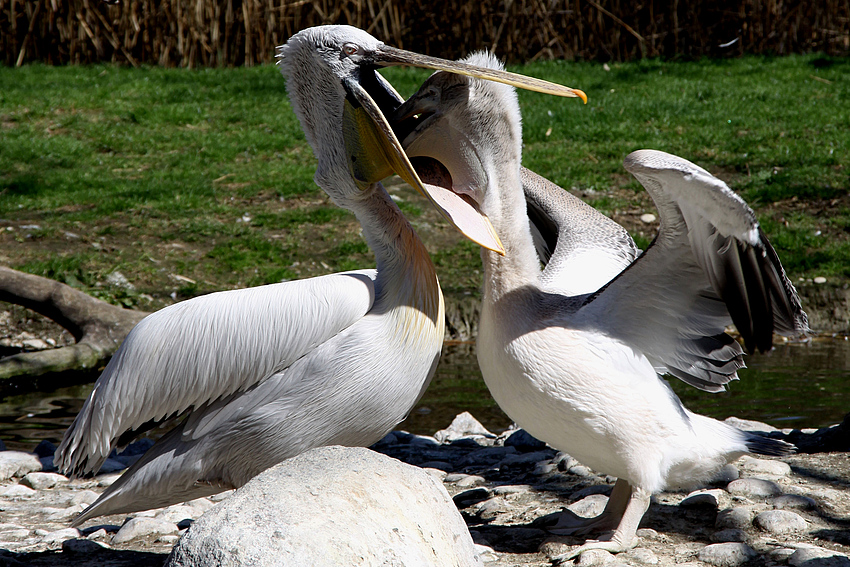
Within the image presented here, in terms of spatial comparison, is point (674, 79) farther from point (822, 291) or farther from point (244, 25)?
point (244, 25)

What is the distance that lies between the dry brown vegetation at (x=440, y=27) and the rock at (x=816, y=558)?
29.1 feet

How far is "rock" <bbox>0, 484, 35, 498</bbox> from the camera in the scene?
3285 mm

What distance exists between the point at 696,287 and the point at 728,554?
778 millimetres

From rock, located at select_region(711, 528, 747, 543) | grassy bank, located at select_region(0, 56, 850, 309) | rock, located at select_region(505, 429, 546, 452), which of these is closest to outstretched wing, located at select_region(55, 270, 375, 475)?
rock, located at select_region(711, 528, 747, 543)

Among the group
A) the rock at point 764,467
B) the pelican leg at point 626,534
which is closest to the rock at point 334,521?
the pelican leg at point 626,534

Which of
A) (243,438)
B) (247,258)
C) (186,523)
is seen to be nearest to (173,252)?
(247,258)

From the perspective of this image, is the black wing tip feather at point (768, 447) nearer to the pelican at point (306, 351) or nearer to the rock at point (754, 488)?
the rock at point (754, 488)

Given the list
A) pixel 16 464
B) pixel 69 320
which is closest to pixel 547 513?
pixel 16 464

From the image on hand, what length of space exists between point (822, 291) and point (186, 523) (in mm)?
4322

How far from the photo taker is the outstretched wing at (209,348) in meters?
2.37

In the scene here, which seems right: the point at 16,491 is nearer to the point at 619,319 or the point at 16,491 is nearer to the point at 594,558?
the point at 594,558

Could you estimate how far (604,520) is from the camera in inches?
104

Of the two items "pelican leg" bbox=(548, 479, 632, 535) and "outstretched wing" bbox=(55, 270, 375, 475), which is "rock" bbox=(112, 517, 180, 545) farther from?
"pelican leg" bbox=(548, 479, 632, 535)

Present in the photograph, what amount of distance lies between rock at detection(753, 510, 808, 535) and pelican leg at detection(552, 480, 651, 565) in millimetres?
373
